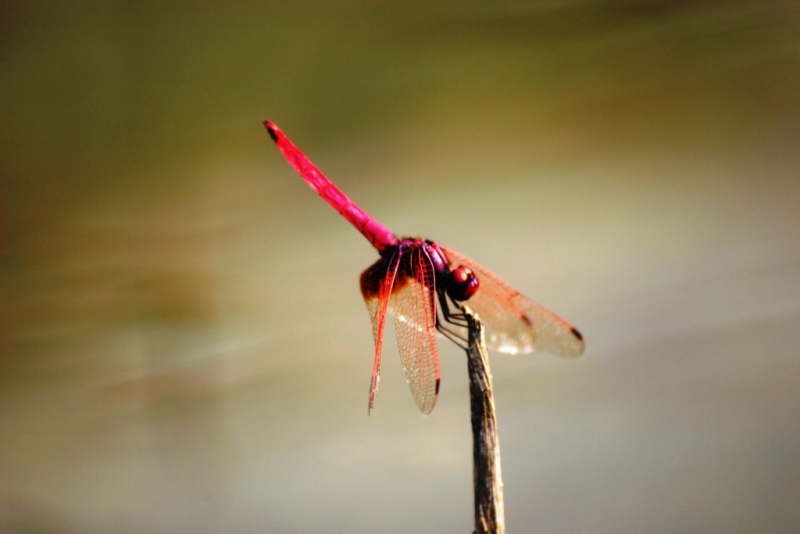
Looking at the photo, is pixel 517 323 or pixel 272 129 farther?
pixel 517 323

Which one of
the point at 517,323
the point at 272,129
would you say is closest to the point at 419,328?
the point at 517,323

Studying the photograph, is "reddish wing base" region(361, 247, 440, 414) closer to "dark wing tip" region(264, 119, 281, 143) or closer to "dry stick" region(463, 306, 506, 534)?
"dry stick" region(463, 306, 506, 534)

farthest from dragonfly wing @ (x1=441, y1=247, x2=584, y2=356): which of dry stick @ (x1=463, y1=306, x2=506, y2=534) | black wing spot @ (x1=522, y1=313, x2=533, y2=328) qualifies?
dry stick @ (x1=463, y1=306, x2=506, y2=534)

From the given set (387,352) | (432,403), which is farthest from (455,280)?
(387,352)

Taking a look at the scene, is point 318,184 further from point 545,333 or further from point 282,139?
point 545,333

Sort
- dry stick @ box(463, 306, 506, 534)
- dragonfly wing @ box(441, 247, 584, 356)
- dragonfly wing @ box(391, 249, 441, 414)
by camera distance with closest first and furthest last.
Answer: dry stick @ box(463, 306, 506, 534), dragonfly wing @ box(391, 249, 441, 414), dragonfly wing @ box(441, 247, 584, 356)

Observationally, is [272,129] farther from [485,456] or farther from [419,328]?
[485,456]

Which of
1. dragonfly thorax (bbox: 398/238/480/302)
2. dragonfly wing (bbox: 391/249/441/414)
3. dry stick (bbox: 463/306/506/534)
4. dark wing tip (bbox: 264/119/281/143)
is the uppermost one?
dark wing tip (bbox: 264/119/281/143)

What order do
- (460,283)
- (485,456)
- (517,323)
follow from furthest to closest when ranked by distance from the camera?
(517,323) < (460,283) < (485,456)

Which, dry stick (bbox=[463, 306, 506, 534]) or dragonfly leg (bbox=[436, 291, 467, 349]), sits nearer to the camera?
dry stick (bbox=[463, 306, 506, 534])
